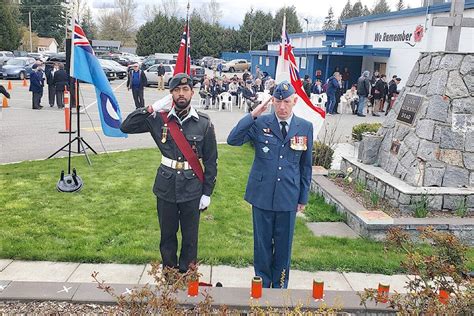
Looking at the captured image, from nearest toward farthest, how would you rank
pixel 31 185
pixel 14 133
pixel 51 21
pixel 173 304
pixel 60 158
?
pixel 173 304 → pixel 31 185 → pixel 60 158 → pixel 14 133 → pixel 51 21

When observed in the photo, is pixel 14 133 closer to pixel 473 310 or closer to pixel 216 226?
pixel 216 226

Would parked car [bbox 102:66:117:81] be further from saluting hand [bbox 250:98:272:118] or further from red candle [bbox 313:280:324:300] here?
red candle [bbox 313:280:324:300]

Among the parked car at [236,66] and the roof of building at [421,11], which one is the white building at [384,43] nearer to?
the roof of building at [421,11]

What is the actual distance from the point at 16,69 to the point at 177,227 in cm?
3202

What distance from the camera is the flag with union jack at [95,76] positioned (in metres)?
7.87

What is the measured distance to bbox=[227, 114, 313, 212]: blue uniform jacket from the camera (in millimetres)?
4723

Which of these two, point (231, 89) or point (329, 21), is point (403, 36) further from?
point (329, 21)

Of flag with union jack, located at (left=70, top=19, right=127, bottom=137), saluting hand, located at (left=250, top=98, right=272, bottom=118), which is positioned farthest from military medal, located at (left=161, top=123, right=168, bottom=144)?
flag with union jack, located at (left=70, top=19, right=127, bottom=137)

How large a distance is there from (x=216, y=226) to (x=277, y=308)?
Answer: 114 inches

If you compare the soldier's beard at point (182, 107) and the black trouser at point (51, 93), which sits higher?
the soldier's beard at point (182, 107)

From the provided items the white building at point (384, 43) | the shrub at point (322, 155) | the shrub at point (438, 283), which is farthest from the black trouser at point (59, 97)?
the shrub at point (438, 283)

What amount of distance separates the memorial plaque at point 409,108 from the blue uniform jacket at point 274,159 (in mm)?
3593

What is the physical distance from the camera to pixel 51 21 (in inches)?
2847

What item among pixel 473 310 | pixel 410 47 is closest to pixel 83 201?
pixel 473 310
